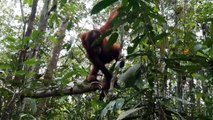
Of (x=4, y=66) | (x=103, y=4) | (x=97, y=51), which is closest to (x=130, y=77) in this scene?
(x=103, y=4)

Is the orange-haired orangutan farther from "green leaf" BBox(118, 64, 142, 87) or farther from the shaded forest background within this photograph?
"green leaf" BBox(118, 64, 142, 87)

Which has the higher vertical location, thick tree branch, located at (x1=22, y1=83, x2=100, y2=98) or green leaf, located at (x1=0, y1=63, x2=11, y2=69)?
green leaf, located at (x1=0, y1=63, x2=11, y2=69)

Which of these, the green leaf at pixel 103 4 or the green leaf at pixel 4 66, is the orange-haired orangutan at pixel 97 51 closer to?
the green leaf at pixel 4 66

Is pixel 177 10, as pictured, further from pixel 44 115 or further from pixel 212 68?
pixel 44 115

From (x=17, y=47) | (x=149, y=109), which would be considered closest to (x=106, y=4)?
(x=149, y=109)

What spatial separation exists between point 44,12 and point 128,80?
1771 millimetres

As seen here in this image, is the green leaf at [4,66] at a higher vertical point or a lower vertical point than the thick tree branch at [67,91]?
higher

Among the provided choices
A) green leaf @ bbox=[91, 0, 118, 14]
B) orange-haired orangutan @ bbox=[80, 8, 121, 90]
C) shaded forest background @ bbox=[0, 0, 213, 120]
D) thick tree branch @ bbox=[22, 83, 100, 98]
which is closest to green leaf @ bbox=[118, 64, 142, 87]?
shaded forest background @ bbox=[0, 0, 213, 120]

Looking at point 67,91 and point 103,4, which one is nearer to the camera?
point 103,4

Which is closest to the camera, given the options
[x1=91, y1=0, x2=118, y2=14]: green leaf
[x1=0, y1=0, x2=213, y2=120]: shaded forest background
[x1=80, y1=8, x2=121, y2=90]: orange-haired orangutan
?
[x1=91, y1=0, x2=118, y2=14]: green leaf

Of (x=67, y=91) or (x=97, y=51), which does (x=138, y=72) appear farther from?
(x=97, y=51)

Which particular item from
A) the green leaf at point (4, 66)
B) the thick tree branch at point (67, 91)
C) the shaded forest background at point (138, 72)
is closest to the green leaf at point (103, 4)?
the shaded forest background at point (138, 72)

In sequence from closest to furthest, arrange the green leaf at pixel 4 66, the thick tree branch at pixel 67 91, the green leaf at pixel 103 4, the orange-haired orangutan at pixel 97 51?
the green leaf at pixel 103 4, the green leaf at pixel 4 66, the thick tree branch at pixel 67 91, the orange-haired orangutan at pixel 97 51

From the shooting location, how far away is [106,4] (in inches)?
59.2
